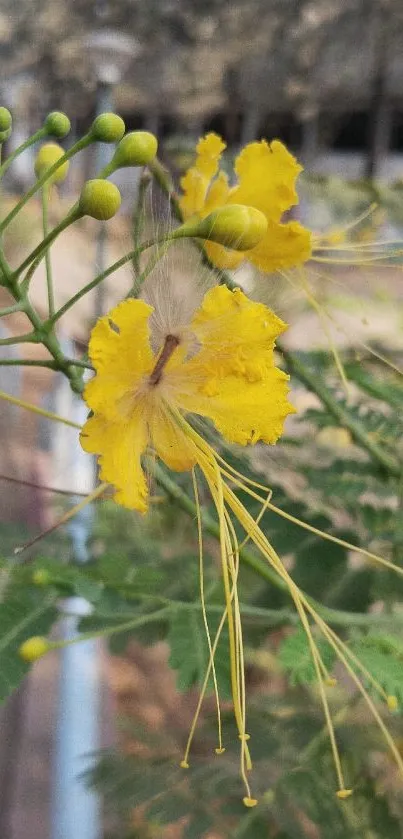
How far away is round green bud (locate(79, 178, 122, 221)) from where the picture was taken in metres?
0.51

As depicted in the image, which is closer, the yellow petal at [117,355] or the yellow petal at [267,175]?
the yellow petal at [117,355]

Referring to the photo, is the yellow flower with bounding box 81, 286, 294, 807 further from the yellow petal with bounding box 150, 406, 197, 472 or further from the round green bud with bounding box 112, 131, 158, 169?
the round green bud with bounding box 112, 131, 158, 169

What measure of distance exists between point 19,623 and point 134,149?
439mm

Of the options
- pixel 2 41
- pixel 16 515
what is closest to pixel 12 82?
pixel 2 41

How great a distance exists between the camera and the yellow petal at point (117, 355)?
0.48 metres

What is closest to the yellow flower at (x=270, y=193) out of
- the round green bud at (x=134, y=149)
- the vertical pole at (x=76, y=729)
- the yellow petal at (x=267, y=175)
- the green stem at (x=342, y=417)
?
the yellow petal at (x=267, y=175)

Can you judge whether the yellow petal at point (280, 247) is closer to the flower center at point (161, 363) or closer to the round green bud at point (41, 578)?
the flower center at point (161, 363)

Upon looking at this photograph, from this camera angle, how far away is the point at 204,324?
53 centimetres

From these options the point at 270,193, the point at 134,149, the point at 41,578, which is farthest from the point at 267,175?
the point at 41,578

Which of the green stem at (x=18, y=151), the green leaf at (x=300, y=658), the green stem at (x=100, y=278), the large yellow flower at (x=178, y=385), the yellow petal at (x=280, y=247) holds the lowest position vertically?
the green leaf at (x=300, y=658)

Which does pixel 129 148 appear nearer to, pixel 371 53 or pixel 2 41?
pixel 2 41

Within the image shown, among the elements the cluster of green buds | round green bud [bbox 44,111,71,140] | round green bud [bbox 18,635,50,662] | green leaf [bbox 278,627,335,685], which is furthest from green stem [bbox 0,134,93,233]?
green leaf [bbox 278,627,335,685]

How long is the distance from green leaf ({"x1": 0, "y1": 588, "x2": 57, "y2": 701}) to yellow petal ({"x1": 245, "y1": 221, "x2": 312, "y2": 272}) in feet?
1.24

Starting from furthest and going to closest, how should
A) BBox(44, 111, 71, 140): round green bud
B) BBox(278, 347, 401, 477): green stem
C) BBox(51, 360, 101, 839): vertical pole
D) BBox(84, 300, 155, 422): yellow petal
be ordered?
BBox(51, 360, 101, 839): vertical pole < BBox(278, 347, 401, 477): green stem < BBox(44, 111, 71, 140): round green bud < BBox(84, 300, 155, 422): yellow petal
